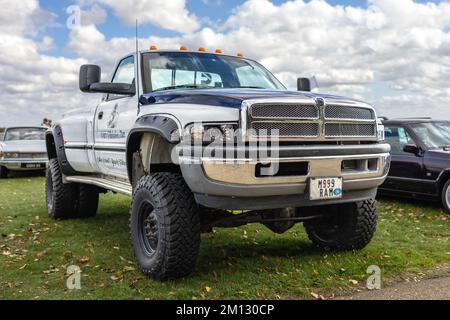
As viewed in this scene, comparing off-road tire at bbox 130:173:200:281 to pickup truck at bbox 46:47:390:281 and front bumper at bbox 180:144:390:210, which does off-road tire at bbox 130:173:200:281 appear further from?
front bumper at bbox 180:144:390:210

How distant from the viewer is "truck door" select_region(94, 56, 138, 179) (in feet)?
17.8

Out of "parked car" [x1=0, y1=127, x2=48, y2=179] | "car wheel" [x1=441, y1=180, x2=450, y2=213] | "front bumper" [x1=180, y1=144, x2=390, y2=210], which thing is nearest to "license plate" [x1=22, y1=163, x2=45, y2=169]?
"parked car" [x1=0, y1=127, x2=48, y2=179]

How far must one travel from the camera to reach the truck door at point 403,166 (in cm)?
871

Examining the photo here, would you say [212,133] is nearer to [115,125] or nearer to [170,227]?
[170,227]

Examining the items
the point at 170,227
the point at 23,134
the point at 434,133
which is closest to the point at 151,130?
the point at 170,227

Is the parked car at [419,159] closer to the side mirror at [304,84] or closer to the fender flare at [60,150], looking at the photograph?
the side mirror at [304,84]

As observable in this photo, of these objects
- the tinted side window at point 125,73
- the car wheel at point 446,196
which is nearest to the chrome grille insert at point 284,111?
the tinted side window at point 125,73

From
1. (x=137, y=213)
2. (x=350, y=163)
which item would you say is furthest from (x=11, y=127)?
(x=350, y=163)

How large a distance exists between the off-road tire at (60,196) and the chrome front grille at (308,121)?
4.61 m

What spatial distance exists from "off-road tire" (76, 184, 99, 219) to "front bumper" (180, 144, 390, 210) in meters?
4.15

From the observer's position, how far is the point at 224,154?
3.95 meters

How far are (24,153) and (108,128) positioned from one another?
11048mm

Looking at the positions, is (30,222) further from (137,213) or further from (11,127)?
(11,127)

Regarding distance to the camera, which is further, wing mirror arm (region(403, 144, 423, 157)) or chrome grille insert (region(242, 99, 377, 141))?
wing mirror arm (region(403, 144, 423, 157))
